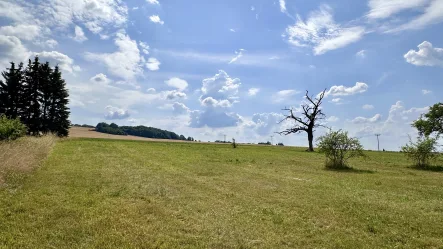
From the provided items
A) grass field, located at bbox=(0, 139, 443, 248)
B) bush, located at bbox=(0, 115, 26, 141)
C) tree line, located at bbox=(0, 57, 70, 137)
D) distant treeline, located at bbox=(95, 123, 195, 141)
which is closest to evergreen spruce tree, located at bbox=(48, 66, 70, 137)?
tree line, located at bbox=(0, 57, 70, 137)

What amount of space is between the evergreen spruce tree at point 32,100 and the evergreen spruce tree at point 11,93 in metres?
1.08

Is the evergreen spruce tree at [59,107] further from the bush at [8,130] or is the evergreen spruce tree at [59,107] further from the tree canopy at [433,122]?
the tree canopy at [433,122]

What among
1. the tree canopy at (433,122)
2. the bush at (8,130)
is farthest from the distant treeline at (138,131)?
the tree canopy at (433,122)

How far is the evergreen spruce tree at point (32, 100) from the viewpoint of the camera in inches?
2178

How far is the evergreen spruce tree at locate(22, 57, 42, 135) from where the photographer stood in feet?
181

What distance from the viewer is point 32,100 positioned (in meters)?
56.4

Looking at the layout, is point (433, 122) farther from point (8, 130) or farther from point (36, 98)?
point (36, 98)

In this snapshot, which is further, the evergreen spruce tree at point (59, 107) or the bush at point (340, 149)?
the evergreen spruce tree at point (59, 107)

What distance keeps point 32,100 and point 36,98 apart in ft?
2.56

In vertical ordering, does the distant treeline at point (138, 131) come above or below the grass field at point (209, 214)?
above

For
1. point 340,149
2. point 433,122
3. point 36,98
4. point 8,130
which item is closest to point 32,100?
point 36,98

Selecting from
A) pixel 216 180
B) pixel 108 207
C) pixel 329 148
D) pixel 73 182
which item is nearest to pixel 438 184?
pixel 329 148

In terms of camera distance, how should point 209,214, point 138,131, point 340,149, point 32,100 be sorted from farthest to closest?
point 138,131
point 32,100
point 340,149
point 209,214

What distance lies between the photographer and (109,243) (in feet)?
23.1
